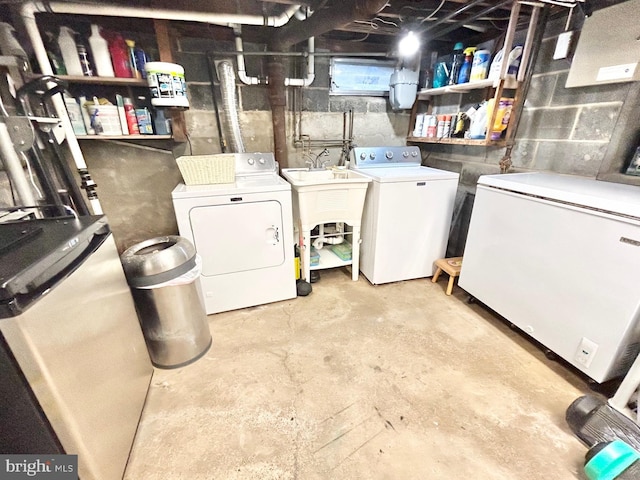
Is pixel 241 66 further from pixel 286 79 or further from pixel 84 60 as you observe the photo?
pixel 84 60

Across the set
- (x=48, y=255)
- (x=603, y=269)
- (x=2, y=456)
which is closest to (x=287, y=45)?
(x=48, y=255)

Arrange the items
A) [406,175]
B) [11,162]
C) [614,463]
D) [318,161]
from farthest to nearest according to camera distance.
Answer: [318,161] → [406,175] → [11,162] → [614,463]

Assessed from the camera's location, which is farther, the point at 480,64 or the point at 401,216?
the point at 401,216

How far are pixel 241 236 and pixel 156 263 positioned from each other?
63cm

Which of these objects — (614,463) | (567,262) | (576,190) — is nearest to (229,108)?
(576,190)

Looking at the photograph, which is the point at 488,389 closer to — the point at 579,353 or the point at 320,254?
the point at 579,353

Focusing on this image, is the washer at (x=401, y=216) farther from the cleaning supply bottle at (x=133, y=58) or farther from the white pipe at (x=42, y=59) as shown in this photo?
the white pipe at (x=42, y=59)

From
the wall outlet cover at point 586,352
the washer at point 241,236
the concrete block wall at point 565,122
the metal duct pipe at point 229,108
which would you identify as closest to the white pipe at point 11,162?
the washer at point 241,236

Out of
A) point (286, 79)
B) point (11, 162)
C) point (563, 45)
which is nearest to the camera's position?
point (11, 162)

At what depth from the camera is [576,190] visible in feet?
4.95

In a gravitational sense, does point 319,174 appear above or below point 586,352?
above

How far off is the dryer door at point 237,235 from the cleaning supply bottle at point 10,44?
1.34 metres

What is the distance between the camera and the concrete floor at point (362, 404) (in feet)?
3.92

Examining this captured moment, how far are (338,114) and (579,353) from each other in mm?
2536
